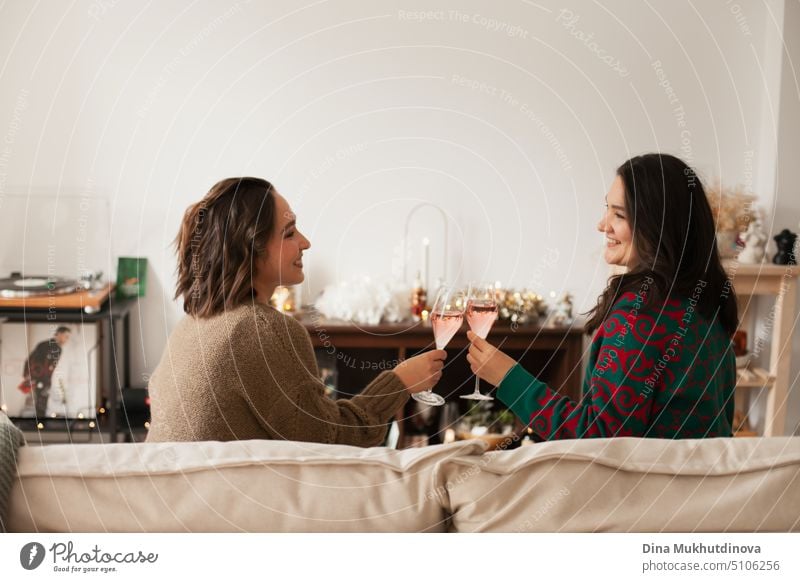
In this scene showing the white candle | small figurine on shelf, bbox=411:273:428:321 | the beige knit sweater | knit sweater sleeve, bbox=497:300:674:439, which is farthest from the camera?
the white candle

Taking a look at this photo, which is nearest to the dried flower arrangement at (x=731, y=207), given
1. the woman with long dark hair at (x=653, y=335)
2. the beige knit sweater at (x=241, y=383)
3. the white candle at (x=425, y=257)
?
the white candle at (x=425, y=257)

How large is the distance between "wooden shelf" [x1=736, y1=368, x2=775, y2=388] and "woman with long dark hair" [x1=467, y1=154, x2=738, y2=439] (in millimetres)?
1833

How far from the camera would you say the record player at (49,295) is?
10.4 ft

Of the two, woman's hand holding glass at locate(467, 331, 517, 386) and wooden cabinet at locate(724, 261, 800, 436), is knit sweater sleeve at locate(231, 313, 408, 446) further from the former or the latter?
wooden cabinet at locate(724, 261, 800, 436)

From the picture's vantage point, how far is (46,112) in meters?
3.52

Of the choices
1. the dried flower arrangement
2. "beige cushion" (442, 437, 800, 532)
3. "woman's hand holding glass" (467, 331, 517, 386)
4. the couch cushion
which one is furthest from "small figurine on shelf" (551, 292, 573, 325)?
the couch cushion

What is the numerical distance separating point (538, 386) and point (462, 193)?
2085mm

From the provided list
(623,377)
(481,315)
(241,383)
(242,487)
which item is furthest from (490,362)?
(242,487)

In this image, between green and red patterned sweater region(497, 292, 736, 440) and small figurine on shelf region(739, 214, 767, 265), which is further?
small figurine on shelf region(739, 214, 767, 265)

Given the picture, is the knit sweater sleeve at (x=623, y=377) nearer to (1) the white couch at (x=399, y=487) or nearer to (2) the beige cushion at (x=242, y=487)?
(1) the white couch at (x=399, y=487)

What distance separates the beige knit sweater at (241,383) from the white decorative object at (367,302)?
1.72 m

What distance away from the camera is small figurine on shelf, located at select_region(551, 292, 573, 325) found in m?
3.53

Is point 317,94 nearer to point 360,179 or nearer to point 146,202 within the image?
point 360,179
